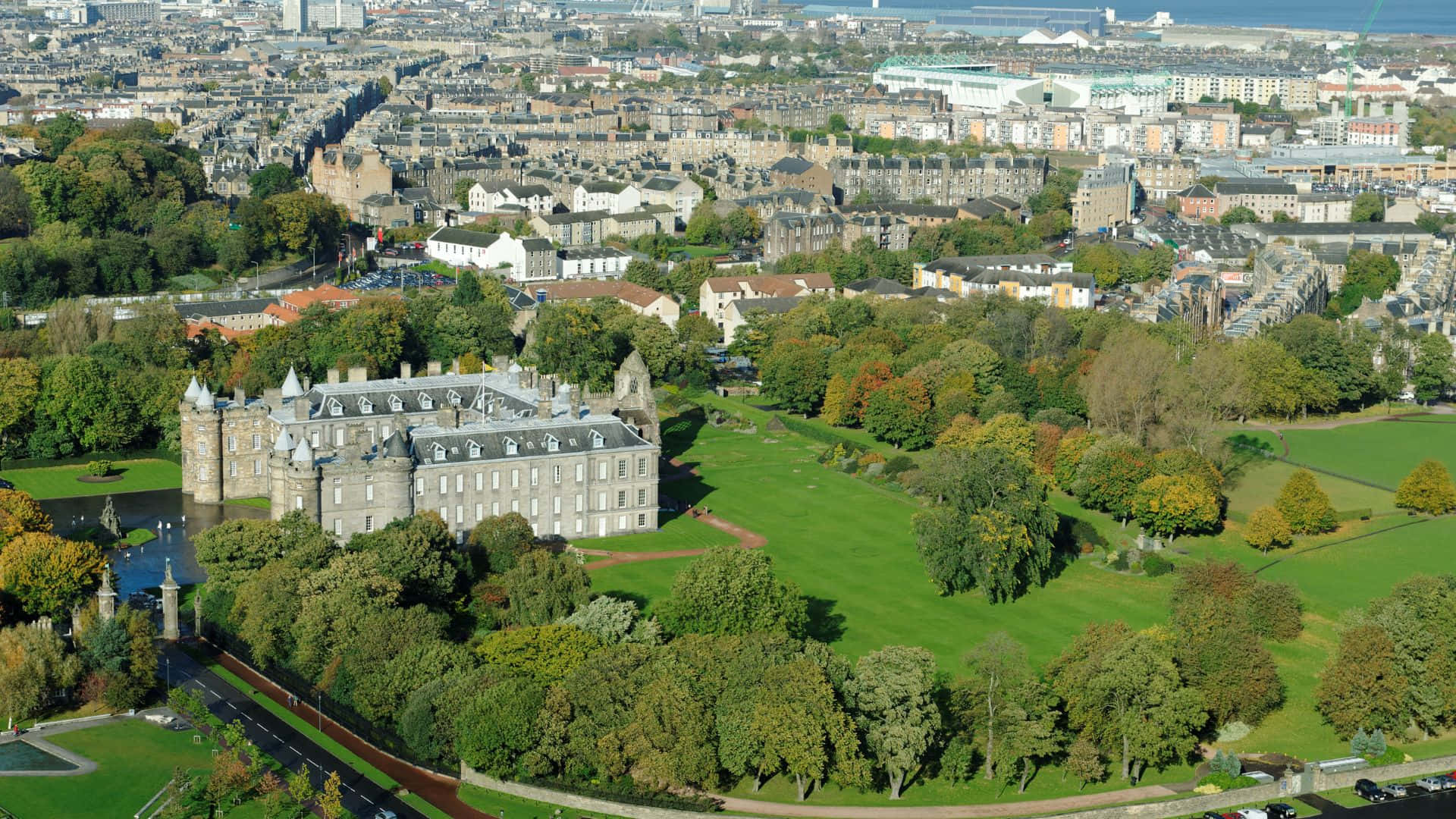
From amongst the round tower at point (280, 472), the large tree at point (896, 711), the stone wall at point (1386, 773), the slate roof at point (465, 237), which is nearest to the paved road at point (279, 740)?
the round tower at point (280, 472)

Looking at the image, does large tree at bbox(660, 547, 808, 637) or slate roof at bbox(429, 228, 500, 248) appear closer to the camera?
large tree at bbox(660, 547, 808, 637)

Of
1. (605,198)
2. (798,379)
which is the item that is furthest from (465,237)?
(798,379)

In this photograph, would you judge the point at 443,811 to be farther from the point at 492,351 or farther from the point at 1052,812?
the point at 492,351

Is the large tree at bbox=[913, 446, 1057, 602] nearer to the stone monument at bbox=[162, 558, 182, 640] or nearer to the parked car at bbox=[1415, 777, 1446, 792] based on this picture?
the parked car at bbox=[1415, 777, 1446, 792]

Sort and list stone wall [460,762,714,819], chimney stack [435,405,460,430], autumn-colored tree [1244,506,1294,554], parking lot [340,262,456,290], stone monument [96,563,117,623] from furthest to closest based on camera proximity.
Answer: parking lot [340,262,456,290] → autumn-colored tree [1244,506,1294,554] → chimney stack [435,405,460,430] → stone monument [96,563,117,623] → stone wall [460,762,714,819]

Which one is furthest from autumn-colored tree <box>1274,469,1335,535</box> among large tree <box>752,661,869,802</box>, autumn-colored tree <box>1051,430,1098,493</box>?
large tree <box>752,661,869,802</box>

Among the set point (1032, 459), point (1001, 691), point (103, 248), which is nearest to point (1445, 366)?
point (1032, 459)

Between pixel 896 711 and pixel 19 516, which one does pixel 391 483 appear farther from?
pixel 896 711
